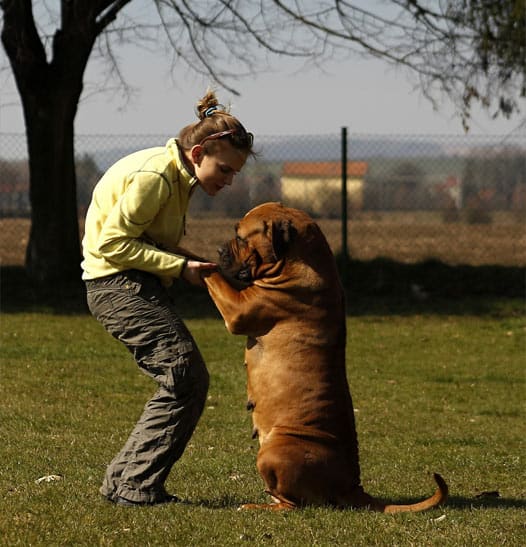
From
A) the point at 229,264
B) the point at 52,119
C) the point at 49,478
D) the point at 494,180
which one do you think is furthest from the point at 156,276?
the point at 494,180

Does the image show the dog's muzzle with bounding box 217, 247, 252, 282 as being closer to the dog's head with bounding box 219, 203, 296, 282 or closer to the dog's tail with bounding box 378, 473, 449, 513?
the dog's head with bounding box 219, 203, 296, 282

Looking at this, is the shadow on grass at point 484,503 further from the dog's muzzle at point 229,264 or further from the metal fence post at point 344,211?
the metal fence post at point 344,211

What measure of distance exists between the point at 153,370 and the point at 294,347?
69 cm

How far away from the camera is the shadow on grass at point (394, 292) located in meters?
14.2

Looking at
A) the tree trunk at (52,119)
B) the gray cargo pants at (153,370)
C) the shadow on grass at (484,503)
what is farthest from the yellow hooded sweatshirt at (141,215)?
the tree trunk at (52,119)

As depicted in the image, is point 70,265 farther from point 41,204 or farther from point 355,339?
point 355,339

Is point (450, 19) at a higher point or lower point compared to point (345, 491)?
higher

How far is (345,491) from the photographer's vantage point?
17.2 ft

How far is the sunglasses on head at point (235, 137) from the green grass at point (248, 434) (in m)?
1.78

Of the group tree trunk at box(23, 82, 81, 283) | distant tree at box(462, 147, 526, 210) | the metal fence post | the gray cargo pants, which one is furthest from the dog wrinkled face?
distant tree at box(462, 147, 526, 210)

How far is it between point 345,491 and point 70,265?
34.3 ft

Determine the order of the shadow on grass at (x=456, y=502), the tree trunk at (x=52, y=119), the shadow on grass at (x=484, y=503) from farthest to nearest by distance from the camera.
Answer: the tree trunk at (x=52, y=119)
the shadow on grass at (x=484, y=503)
the shadow on grass at (x=456, y=502)

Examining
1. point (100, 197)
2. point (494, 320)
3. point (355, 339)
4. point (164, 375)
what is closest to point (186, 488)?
point (164, 375)

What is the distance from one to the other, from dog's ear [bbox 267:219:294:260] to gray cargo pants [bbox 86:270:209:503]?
609 mm
